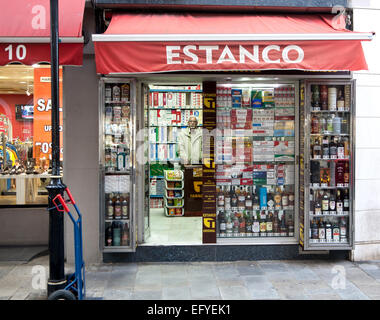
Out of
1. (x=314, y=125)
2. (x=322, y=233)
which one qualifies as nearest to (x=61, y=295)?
(x=322, y=233)

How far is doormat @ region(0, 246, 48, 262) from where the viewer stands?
6.33 m

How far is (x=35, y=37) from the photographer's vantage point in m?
5.33

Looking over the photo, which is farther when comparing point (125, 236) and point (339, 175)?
point (339, 175)

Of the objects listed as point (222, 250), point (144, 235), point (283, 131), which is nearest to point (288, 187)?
point (283, 131)

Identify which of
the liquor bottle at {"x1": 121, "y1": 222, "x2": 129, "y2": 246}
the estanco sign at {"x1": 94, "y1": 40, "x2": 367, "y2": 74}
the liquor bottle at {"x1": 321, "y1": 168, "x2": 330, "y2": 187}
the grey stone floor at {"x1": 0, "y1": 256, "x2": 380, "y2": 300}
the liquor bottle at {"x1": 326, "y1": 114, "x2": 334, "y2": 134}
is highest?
the estanco sign at {"x1": 94, "y1": 40, "x2": 367, "y2": 74}

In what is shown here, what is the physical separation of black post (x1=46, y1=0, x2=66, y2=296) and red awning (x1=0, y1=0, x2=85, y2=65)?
0.90m

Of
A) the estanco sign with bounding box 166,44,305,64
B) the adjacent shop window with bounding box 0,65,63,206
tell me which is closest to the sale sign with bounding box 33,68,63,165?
the adjacent shop window with bounding box 0,65,63,206

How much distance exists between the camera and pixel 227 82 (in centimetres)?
635

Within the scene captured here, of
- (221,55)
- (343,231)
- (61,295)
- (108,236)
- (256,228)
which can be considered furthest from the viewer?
(256,228)

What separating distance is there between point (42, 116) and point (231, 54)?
4411 mm

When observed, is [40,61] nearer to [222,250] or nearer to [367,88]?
[222,250]

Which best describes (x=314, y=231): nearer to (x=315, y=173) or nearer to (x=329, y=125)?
(x=315, y=173)

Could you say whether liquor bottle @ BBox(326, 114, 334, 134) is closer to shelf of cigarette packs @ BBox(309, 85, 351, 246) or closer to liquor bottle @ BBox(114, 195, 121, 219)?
shelf of cigarette packs @ BBox(309, 85, 351, 246)

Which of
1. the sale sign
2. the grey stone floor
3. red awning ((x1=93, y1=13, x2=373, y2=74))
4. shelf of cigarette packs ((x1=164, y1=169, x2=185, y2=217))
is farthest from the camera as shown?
shelf of cigarette packs ((x1=164, y1=169, x2=185, y2=217))
